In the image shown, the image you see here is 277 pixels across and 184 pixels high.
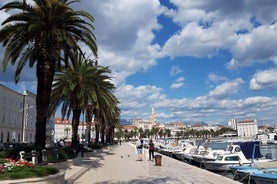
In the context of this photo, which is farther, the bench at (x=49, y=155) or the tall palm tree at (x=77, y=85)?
the tall palm tree at (x=77, y=85)

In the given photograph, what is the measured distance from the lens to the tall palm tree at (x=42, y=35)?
1966cm

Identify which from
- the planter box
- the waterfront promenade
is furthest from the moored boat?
the planter box

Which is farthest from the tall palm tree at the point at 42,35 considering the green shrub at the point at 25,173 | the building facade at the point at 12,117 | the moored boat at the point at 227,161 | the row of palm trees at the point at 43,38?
the building facade at the point at 12,117

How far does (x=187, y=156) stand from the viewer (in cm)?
4241

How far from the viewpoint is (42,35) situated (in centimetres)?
1992

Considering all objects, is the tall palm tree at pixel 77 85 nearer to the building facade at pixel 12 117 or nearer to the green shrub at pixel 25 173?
the green shrub at pixel 25 173

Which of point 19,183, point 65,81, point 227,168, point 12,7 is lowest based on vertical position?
point 227,168

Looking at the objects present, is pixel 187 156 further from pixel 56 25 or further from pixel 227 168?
pixel 56 25

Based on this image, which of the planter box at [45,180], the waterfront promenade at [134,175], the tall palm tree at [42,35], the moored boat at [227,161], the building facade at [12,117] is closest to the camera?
the planter box at [45,180]

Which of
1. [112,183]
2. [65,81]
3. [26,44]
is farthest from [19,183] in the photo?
[65,81]

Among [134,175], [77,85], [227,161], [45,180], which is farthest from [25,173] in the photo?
[227,161]

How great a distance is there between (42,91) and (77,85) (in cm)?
1162

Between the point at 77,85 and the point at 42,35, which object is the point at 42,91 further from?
the point at 77,85

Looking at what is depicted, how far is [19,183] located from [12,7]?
43.4 feet
